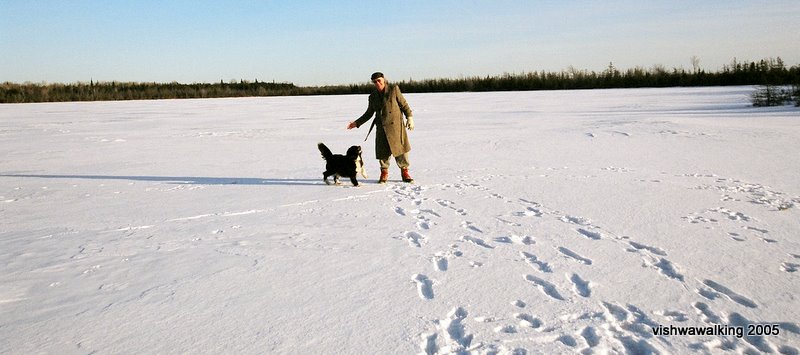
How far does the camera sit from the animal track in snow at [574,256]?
3.41 metres

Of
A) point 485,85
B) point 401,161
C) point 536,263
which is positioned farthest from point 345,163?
point 485,85

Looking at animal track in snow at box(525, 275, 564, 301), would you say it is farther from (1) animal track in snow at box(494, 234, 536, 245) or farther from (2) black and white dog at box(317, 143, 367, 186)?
(2) black and white dog at box(317, 143, 367, 186)

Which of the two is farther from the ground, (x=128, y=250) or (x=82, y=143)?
(x=82, y=143)

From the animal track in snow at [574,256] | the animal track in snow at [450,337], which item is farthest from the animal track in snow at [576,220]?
the animal track in snow at [450,337]

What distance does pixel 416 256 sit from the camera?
3.62 m

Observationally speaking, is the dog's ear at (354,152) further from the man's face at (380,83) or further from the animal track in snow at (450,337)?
the animal track in snow at (450,337)

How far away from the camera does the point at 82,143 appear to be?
38.4 feet

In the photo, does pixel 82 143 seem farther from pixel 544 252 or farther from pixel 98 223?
pixel 544 252

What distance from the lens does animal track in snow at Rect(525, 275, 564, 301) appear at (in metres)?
2.85

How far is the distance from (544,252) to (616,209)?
1611 millimetres

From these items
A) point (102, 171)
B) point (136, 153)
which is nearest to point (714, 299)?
point (102, 171)

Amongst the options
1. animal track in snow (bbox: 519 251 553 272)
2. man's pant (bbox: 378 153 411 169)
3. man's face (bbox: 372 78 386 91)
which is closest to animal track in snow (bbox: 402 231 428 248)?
animal track in snow (bbox: 519 251 553 272)

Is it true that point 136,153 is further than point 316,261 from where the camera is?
Yes

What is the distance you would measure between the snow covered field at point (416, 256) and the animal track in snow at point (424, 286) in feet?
0.05
